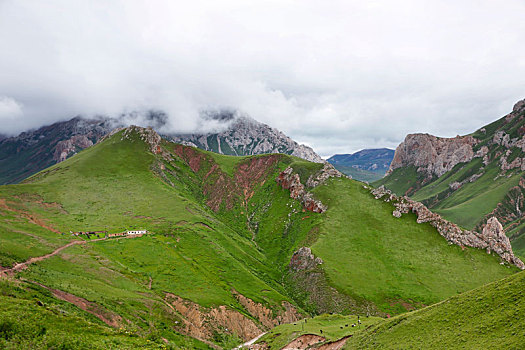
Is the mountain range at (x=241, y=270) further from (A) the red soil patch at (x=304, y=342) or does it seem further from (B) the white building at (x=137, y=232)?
(B) the white building at (x=137, y=232)

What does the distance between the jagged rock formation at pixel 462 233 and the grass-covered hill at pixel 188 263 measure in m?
4.74

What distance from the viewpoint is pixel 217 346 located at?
67.6 meters

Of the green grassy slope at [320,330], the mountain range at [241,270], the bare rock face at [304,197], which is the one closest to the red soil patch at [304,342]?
the mountain range at [241,270]

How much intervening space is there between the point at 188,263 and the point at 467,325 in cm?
8681

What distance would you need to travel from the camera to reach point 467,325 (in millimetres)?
36844

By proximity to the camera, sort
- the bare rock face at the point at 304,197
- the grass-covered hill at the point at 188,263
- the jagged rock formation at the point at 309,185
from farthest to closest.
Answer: the jagged rock formation at the point at 309,185 < the bare rock face at the point at 304,197 < the grass-covered hill at the point at 188,263

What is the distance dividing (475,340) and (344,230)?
114m

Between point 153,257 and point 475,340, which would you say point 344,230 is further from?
point 475,340

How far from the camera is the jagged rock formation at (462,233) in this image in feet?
418

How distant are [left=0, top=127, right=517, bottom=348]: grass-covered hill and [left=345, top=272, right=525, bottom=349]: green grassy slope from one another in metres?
37.2

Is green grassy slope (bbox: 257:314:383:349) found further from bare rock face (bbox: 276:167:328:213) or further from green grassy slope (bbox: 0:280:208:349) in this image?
bare rock face (bbox: 276:167:328:213)

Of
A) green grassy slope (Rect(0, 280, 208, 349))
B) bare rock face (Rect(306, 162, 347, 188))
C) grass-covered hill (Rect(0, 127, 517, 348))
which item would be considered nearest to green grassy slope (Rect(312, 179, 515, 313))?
grass-covered hill (Rect(0, 127, 517, 348))

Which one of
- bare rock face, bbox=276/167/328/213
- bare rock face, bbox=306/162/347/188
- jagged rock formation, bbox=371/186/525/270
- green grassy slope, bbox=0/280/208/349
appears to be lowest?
jagged rock formation, bbox=371/186/525/270

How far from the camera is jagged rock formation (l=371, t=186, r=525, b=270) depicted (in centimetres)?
12750
